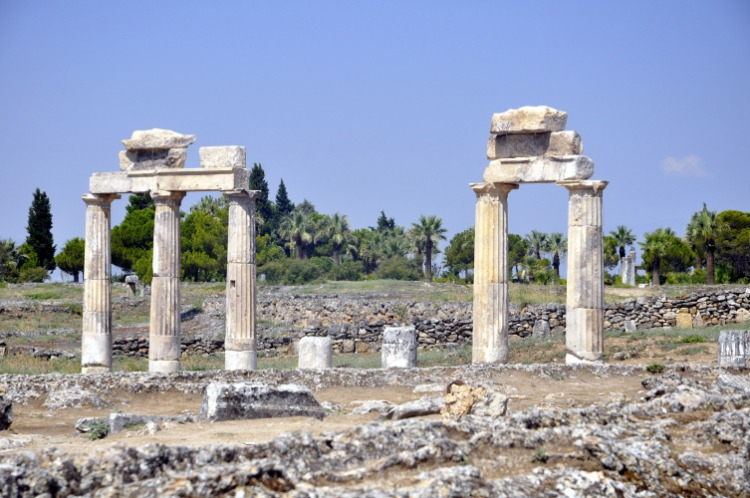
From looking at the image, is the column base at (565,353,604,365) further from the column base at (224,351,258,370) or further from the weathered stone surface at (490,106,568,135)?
the column base at (224,351,258,370)

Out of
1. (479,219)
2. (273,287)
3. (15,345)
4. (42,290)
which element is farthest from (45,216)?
(479,219)

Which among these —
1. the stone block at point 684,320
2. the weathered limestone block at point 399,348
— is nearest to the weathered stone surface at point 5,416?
the weathered limestone block at point 399,348

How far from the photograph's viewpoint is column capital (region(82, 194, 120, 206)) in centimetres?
3297

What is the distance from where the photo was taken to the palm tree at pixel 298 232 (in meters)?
105

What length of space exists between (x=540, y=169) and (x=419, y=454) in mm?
15185

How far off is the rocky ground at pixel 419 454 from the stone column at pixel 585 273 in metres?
6.88

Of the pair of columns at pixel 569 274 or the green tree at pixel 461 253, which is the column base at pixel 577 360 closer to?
the pair of columns at pixel 569 274

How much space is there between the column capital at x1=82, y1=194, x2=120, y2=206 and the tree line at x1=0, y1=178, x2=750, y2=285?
3778 cm

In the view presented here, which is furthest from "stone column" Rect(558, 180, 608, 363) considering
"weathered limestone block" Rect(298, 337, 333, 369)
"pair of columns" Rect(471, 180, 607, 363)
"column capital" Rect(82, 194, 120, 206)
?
"column capital" Rect(82, 194, 120, 206)

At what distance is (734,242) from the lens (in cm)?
7894

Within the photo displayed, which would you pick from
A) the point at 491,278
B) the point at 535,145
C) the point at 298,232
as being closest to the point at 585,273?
the point at 491,278

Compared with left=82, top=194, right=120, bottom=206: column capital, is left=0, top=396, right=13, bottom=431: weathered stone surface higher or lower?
lower

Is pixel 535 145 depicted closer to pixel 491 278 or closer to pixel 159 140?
pixel 491 278

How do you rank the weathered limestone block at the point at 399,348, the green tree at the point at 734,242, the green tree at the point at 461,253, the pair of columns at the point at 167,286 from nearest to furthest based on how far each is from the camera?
the pair of columns at the point at 167,286, the weathered limestone block at the point at 399,348, the green tree at the point at 734,242, the green tree at the point at 461,253
